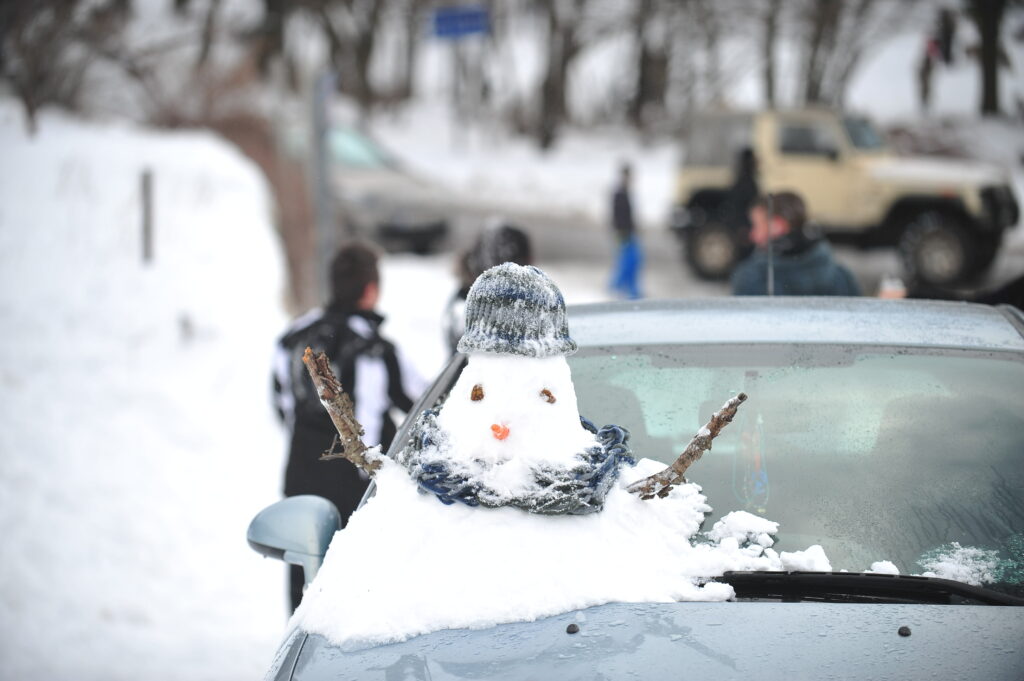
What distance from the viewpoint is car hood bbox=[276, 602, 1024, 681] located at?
2.04 meters

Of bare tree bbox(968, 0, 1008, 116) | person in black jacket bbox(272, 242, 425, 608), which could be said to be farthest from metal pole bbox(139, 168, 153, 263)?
bare tree bbox(968, 0, 1008, 116)

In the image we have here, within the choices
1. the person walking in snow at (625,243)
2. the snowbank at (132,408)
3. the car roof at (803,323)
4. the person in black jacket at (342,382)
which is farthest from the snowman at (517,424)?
the person walking in snow at (625,243)

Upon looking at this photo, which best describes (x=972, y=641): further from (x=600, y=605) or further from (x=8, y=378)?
(x=8, y=378)

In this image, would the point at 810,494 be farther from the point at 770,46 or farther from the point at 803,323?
the point at 770,46

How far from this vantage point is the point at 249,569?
5.96 meters

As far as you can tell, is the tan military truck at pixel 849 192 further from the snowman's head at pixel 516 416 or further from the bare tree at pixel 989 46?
the bare tree at pixel 989 46

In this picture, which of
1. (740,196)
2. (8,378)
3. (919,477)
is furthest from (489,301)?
(740,196)

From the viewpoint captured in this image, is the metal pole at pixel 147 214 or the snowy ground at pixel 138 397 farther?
the metal pole at pixel 147 214

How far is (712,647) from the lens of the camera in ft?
6.90

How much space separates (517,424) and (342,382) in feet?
7.13

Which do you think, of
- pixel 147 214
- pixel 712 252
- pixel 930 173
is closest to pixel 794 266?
pixel 147 214

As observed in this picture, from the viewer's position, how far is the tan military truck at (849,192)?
549 inches

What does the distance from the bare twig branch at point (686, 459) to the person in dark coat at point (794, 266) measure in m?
3.21

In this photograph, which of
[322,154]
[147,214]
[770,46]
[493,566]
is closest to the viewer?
[493,566]
